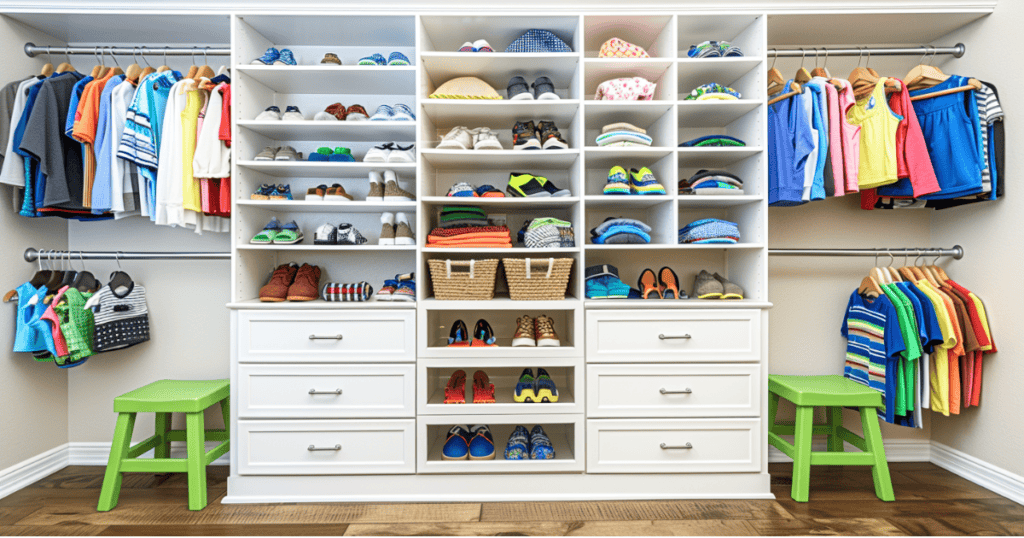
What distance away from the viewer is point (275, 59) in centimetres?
227

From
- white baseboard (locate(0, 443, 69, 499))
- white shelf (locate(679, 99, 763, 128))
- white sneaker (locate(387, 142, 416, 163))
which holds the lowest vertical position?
white baseboard (locate(0, 443, 69, 499))

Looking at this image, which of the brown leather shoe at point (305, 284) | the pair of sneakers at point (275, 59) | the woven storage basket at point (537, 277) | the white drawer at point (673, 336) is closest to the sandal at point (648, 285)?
the white drawer at point (673, 336)

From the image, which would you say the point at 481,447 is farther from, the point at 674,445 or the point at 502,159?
the point at 502,159

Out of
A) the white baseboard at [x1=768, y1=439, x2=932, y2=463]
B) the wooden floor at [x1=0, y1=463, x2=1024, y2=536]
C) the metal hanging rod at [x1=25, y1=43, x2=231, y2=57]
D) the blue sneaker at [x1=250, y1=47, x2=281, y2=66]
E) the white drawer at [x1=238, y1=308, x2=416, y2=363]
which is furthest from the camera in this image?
the white baseboard at [x1=768, y1=439, x2=932, y2=463]

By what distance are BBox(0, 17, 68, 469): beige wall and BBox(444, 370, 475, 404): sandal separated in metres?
2.11

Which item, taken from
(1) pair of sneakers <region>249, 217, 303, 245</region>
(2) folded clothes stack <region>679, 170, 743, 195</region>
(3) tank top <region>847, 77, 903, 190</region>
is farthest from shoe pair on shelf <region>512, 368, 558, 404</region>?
(3) tank top <region>847, 77, 903, 190</region>

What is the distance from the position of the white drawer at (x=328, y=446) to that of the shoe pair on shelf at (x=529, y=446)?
1.47 ft

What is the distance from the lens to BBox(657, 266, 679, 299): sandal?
90.8 inches

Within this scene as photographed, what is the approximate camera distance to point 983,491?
2254 mm

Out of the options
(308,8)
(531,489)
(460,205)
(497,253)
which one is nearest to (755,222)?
(497,253)

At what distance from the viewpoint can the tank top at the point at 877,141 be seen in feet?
7.33

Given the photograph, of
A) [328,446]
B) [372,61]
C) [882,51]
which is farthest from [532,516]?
[882,51]

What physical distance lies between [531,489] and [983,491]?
84.8 inches

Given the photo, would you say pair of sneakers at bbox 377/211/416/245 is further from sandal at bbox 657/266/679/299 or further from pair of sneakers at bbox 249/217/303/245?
sandal at bbox 657/266/679/299
